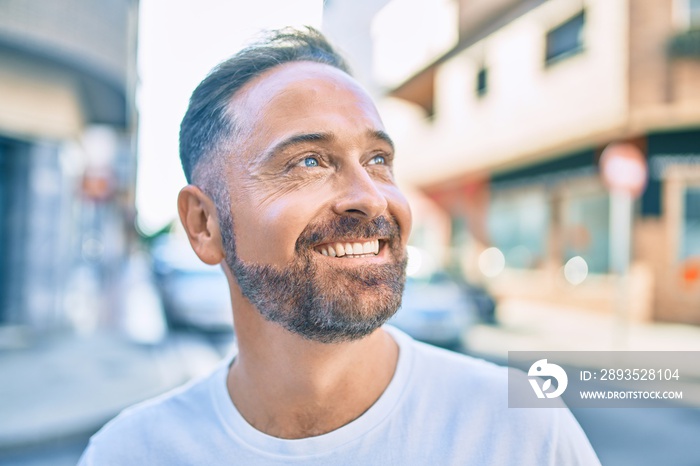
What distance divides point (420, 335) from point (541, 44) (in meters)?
5.34

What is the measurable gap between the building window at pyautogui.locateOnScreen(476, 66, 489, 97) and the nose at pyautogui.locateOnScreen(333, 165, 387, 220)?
1379 centimetres

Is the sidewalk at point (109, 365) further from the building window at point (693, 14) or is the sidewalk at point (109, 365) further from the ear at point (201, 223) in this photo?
the building window at point (693, 14)

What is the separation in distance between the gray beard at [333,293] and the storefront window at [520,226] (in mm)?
14359

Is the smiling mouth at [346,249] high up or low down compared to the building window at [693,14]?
down

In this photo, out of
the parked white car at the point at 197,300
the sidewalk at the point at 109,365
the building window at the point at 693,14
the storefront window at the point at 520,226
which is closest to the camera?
the sidewalk at the point at 109,365

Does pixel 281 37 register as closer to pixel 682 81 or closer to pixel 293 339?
pixel 293 339

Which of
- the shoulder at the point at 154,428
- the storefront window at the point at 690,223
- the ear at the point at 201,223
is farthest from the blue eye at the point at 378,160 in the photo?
the storefront window at the point at 690,223

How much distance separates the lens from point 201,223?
1446 millimetres

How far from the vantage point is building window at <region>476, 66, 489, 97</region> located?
46.9 feet

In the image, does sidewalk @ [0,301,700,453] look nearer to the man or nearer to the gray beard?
the man

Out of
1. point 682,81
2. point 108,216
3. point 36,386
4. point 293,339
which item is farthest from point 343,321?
point 108,216

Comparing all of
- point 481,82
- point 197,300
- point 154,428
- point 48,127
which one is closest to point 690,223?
point 481,82

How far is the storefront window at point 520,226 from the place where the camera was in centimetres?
1496

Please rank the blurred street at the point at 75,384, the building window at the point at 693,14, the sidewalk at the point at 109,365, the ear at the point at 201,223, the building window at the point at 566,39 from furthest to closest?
the building window at the point at 693,14 < the building window at the point at 566,39 < the sidewalk at the point at 109,365 < the blurred street at the point at 75,384 < the ear at the point at 201,223
